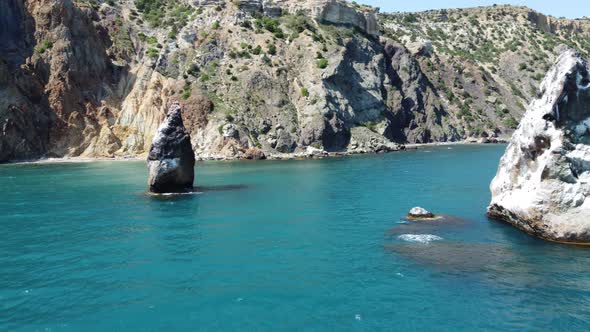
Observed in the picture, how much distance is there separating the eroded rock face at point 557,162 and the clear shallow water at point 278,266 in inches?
Answer: 64.3

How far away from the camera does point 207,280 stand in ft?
90.4

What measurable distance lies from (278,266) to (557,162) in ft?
65.7

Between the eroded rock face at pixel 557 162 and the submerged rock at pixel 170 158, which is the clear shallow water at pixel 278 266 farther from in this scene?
the submerged rock at pixel 170 158

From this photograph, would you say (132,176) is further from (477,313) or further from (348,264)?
(477,313)

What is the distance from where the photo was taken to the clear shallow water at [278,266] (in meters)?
22.6

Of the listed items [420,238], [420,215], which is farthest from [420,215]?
[420,238]

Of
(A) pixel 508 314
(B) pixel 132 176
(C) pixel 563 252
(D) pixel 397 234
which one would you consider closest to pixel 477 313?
(A) pixel 508 314

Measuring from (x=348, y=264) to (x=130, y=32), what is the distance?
127 meters

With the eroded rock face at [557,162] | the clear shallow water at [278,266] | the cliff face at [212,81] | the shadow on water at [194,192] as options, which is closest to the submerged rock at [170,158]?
the shadow on water at [194,192]

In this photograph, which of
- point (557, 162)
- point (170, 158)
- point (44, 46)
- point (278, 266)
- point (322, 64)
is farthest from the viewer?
point (322, 64)

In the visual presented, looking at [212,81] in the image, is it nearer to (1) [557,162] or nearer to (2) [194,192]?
(2) [194,192]

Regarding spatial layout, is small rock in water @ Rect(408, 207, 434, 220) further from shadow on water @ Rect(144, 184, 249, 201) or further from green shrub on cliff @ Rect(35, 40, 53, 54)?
green shrub on cliff @ Rect(35, 40, 53, 54)

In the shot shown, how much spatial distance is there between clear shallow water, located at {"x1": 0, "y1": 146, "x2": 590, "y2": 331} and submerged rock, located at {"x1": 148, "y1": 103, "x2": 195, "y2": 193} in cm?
276

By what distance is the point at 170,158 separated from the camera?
56500 mm
